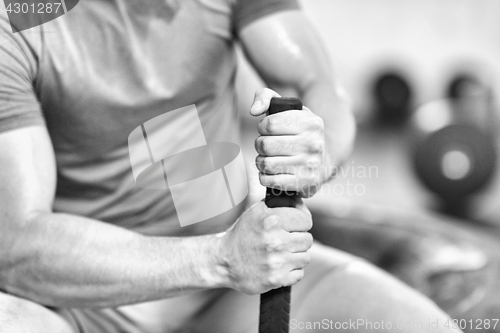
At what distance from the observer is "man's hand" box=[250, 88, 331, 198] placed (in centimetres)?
76

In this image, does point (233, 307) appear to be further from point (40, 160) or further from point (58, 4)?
point (58, 4)

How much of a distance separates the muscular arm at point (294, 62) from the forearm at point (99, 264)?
1.36 ft

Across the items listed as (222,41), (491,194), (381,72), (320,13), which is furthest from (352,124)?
(320,13)

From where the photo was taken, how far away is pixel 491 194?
122 inches

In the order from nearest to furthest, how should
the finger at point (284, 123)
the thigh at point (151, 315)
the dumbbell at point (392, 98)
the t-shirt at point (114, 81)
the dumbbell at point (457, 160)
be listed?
1. the finger at point (284, 123)
2. the t-shirt at point (114, 81)
3. the thigh at point (151, 315)
4. the dumbbell at point (457, 160)
5. the dumbbell at point (392, 98)

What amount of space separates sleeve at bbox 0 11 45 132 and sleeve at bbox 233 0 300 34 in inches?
16.7

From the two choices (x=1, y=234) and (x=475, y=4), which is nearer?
(x=1, y=234)

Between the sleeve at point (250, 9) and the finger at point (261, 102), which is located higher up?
the sleeve at point (250, 9)

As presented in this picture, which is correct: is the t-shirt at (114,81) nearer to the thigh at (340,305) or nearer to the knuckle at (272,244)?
the thigh at (340,305)

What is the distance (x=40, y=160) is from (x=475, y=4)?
3.79 metres

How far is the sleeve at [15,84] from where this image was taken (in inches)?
33.2

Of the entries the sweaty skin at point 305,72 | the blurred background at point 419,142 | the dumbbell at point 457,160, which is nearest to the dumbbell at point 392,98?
the blurred background at point 419,142

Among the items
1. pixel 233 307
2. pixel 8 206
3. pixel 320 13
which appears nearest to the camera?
pixel 8 206

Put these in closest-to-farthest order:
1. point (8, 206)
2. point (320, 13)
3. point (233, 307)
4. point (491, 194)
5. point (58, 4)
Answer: point (8, 206) → point (58, 4) → point (233, 307) → point (491, 194) → point (320, 13)
